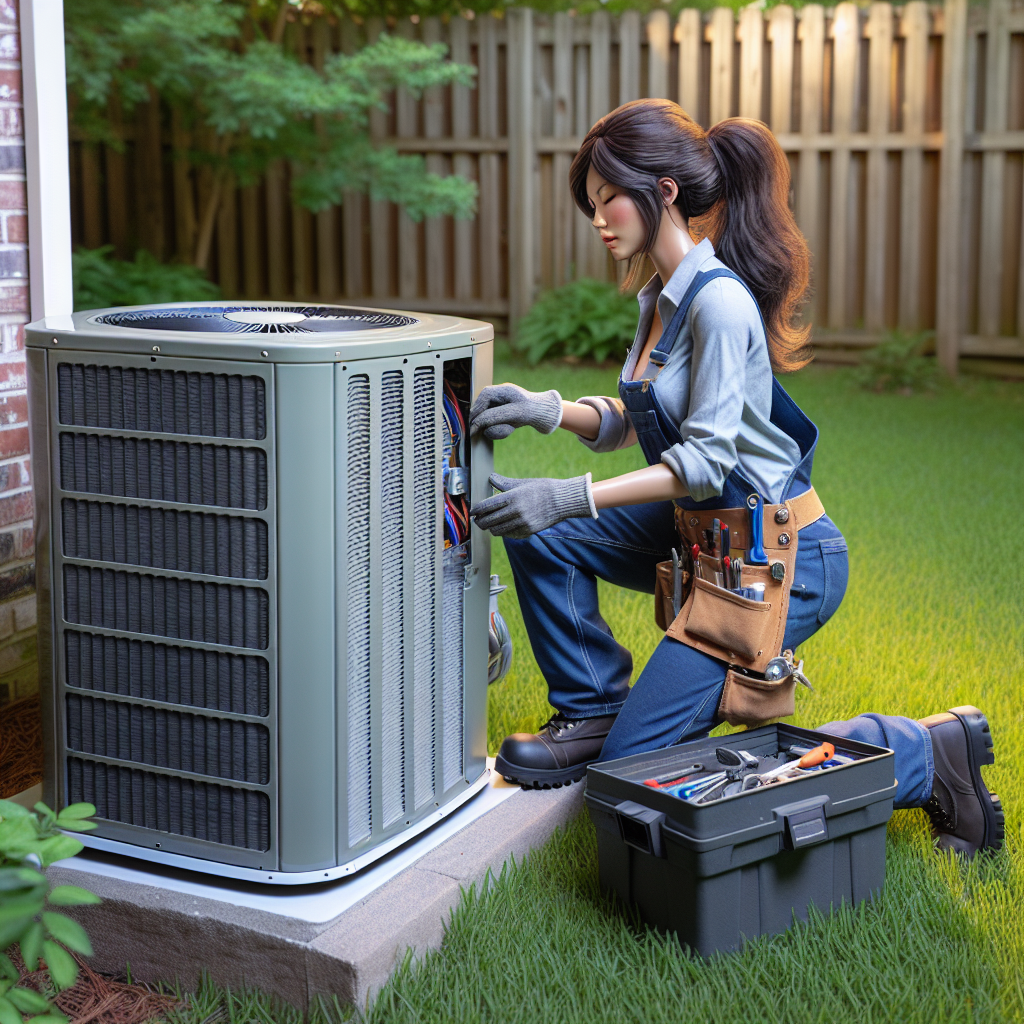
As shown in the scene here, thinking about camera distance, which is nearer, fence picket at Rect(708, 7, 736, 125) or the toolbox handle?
the toolbox handle

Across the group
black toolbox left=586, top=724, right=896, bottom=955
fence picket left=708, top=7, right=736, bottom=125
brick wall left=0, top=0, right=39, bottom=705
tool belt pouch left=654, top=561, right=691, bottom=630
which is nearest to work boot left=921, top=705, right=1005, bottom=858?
black toolbox left=586, top=724, right=896, bottom=955

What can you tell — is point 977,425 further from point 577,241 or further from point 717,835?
point 717,835

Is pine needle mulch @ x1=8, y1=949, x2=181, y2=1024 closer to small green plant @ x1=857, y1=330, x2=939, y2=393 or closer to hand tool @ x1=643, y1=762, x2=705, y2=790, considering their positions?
hand tool @ x1=643, y1=762, x2=705, y2=790

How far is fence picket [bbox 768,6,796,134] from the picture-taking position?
7.57 m

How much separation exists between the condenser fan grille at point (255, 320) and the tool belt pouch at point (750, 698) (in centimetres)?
87

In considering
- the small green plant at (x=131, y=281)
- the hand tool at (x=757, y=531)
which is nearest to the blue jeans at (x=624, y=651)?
the hand tool at (x=757, y=531)

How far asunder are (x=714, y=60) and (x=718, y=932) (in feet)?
22.9

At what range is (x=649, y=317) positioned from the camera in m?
2.33

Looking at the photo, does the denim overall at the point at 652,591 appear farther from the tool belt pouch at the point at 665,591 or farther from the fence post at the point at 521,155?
the fence post at the point at 521,155

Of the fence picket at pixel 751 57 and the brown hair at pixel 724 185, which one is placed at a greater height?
the fence picket at pixel 751 57

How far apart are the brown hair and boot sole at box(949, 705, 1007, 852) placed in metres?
0.76

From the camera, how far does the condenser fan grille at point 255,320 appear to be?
2.00 m

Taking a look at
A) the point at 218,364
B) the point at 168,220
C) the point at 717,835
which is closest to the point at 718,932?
the point at 717,835

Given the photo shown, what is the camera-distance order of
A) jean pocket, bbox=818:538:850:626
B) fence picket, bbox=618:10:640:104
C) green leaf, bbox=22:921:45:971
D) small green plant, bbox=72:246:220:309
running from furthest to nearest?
1. fence picket, bbox=618:10:640:104
2. small green plant, bbox=72:246:220:309
3. jean pocket, bbox=818:538:850:626
4. green leaf, bbox=22:921:45:971
